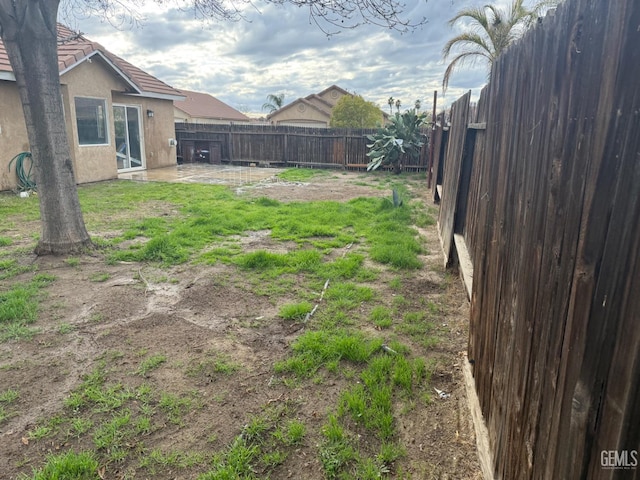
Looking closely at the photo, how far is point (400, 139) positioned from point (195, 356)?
520 inches

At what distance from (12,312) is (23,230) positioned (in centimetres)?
356

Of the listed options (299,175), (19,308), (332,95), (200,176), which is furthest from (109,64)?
(332,95)

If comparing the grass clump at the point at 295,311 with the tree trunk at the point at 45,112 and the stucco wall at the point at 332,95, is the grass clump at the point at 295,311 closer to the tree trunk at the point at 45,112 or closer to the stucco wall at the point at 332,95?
the tree trunk at the point at 45,112

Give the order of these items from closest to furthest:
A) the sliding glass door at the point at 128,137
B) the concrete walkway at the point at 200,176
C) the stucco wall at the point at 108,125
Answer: the stucco wall at the point at 108,125 < the concrete walkway at the point at 200,176 < the sliding glass door at the point at 128,137

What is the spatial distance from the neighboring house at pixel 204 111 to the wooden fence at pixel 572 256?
129 feet

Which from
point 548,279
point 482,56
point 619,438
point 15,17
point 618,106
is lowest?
point 619,438

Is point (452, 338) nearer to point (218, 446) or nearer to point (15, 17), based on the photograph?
point (218, 446)

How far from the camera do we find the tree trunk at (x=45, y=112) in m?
4.95

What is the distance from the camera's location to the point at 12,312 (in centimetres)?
376

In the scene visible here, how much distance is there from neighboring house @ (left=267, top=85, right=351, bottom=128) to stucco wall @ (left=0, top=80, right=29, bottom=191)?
3337 centimetres

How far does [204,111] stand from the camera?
4431cm

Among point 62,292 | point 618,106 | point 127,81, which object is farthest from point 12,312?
point 127,81

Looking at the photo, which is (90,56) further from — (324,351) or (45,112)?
(324,351)

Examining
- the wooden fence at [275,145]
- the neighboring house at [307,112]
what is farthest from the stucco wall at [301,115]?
the wooden fence at [275,145]
